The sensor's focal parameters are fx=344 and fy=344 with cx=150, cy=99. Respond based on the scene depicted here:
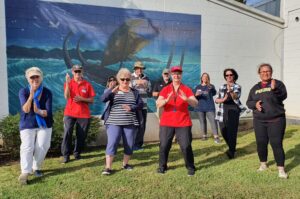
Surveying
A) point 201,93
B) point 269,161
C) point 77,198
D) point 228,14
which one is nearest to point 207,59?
point 228,14

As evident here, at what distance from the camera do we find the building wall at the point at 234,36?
10945mm

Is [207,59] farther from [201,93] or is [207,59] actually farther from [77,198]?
[77,198]

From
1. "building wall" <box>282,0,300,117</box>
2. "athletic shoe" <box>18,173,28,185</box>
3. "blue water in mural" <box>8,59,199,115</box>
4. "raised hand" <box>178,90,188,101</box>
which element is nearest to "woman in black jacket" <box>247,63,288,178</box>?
"raised hand" <box>178,90,188,101</box>

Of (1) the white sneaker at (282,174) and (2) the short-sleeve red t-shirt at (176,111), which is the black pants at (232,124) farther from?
(2) the short-sleeve red t-shirt at (176,111)

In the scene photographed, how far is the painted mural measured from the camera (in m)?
8.59

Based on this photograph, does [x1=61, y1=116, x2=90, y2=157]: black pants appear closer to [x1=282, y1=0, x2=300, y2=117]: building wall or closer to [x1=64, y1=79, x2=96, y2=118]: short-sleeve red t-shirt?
[x1=64, y1=79, x2=96, y2=118]: short-sleeve red t-shirt

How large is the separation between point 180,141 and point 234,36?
271 inches

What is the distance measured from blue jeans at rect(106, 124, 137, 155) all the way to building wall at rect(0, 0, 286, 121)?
5.48 metres

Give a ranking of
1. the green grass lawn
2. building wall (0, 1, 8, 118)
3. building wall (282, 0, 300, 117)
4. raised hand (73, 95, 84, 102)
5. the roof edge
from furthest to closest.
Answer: building wall (282, 0, 300, 117) < the roof edge < building wall (0, 1, 8, 118) < raised hand (73, 95, 84, 102) < the green grass lawn

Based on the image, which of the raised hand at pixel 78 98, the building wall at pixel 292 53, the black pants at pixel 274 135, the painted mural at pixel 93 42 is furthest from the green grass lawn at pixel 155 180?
the building wall at pixel 292 53

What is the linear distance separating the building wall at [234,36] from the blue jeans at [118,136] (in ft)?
18.0

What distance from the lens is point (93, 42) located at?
31.2 feet

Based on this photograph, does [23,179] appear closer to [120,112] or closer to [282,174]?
[120,112]

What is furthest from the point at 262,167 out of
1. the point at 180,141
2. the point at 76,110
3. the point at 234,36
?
the point at 234,36
